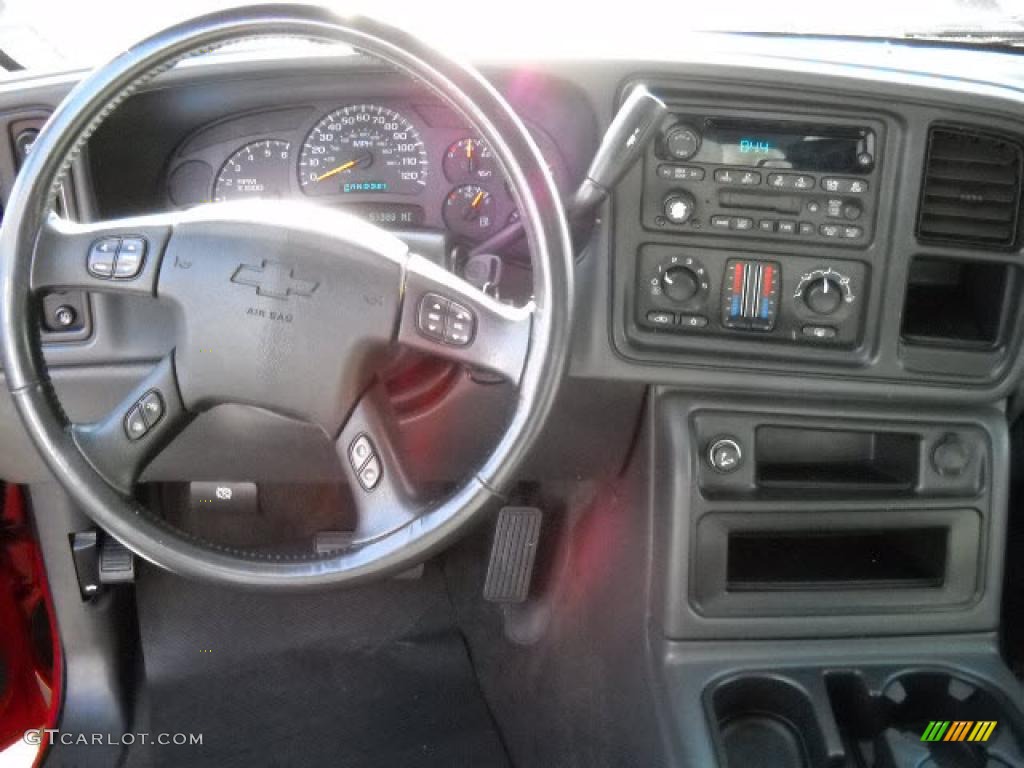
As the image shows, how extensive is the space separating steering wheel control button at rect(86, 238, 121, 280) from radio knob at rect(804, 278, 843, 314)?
3.25ft

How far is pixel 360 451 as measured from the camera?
1.42 m

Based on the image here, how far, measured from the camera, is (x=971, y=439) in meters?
1.83

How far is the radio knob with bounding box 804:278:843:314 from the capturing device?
1715mm

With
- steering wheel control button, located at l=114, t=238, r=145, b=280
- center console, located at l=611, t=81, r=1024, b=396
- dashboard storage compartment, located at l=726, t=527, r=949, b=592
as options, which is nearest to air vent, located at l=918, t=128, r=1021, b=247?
center console, located at l=611, t=81, r=1024, b=396

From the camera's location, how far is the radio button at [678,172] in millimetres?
1652

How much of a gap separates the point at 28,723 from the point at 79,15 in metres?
1.42

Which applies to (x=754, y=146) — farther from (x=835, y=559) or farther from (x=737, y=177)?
(x=835, y=559)

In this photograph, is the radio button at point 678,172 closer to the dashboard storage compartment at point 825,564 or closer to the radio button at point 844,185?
the radio button at point 844,185

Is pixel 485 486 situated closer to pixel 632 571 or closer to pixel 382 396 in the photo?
pixel 382 396

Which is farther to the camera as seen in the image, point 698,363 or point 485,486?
point 698,363

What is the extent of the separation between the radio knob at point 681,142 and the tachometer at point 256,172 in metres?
0.58

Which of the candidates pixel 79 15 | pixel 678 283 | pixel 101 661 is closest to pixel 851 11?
pixel 678 283

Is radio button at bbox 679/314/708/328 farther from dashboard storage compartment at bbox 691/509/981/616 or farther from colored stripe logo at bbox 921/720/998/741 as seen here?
colored stripe logo at bbox 921/720/998/741

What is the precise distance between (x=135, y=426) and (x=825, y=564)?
1.11 metres
